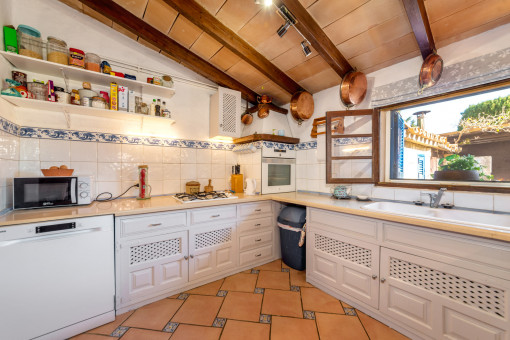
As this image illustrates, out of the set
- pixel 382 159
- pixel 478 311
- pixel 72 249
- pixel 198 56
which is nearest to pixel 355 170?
pixel 382 159

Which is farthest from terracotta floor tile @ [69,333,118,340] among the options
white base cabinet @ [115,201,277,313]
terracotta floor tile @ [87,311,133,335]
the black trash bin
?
the black trash bin

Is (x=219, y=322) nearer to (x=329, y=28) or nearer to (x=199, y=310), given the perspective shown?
(x=199, y=310)

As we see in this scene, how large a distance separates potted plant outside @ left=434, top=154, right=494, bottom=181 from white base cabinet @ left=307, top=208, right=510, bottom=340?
Result: 2.62ft

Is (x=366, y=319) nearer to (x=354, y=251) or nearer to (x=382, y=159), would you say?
(x=354, y=251)

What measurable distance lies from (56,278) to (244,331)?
1306 mm

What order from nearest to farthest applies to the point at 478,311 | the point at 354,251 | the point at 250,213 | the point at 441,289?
the point at 478,311, the point at 441,289, the point at 354,251, the point at 250,213

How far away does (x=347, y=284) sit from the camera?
63.9 inches

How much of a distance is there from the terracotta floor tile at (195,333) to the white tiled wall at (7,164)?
4.98ft

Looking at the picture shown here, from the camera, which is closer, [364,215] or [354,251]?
[364,215]

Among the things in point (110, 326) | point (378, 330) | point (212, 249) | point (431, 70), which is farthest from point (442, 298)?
point (110, 326)

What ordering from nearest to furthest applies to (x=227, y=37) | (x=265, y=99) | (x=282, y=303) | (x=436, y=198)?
(x=436, y=198) → (x=282, y=303) → (x=227, y=37) → (x=265, y=99)

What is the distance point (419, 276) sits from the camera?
125 cm

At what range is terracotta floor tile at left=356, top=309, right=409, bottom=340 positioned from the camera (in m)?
1.32

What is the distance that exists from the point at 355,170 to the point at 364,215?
2.76ft
